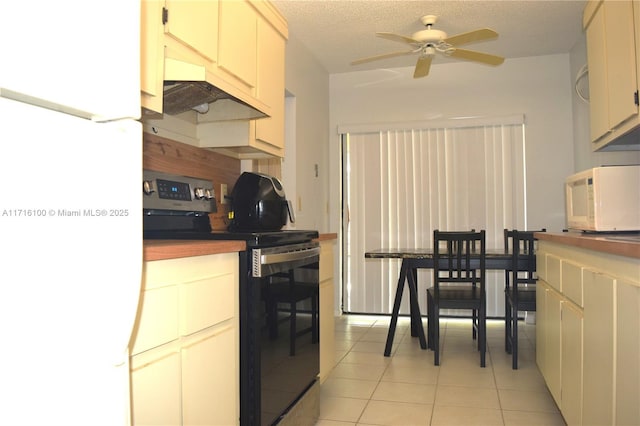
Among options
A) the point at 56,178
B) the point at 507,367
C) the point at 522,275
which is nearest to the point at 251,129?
the point at 56,178

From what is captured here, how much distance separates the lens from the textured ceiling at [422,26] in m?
3.60

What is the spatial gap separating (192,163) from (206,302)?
126 centimetres

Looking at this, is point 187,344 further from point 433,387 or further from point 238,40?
point 433,387

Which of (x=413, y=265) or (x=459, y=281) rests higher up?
(x=413, y=265)

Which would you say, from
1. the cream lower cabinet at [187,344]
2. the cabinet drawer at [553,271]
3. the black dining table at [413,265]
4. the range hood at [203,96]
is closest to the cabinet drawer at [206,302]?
the cream lower cabinet at [187,344]

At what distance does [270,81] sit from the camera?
8.91 ft

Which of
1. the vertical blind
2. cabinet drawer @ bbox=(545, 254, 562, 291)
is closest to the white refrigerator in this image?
cabinet drawer @ bbox=(545, 254, 562, 291)

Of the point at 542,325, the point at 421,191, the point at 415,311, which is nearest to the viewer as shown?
the point at 542,325

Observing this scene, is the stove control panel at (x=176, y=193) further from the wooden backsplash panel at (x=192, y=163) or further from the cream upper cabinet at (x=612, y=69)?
the cream upper cabinet at (x=612, y=69)

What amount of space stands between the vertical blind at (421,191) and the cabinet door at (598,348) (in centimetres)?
320

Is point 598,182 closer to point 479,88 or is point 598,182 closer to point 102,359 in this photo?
point 102,359

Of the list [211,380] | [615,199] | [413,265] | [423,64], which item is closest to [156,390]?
[211,380]

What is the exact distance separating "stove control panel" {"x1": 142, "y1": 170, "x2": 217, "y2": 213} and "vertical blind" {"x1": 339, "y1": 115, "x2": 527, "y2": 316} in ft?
9.38

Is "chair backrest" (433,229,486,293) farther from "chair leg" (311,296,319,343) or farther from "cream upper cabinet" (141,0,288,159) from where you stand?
"cream upper cabinet" (141,0,288,159)
